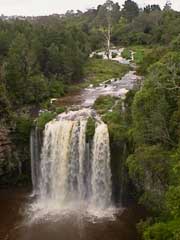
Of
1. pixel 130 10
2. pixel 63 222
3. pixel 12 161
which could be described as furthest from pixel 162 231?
pixel 130 10

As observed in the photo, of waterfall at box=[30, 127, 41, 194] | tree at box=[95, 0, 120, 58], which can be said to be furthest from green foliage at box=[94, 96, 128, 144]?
tree at box=[95, 0, 120, 58]

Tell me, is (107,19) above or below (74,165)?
above

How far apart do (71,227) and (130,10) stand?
69.0 metres

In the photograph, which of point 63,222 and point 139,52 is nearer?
point 63,222

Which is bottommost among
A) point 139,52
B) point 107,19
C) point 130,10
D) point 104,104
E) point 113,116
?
point 113,116

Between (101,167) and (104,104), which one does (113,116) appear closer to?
(101,167)

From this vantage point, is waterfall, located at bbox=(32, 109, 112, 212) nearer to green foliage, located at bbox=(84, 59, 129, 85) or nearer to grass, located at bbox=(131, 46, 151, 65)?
green foliage, located at bbox=(84, 59, 129, 85)

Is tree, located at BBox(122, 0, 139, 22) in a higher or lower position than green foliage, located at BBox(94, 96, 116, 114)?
higher

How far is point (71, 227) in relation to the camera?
23.3m

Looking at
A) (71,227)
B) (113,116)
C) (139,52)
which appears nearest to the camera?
(71,227)

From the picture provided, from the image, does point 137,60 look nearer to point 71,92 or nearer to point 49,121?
point 71,92

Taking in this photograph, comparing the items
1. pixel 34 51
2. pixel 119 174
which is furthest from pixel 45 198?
pixel 34 51

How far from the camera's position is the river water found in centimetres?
2273

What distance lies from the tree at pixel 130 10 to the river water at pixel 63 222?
62.8 m
